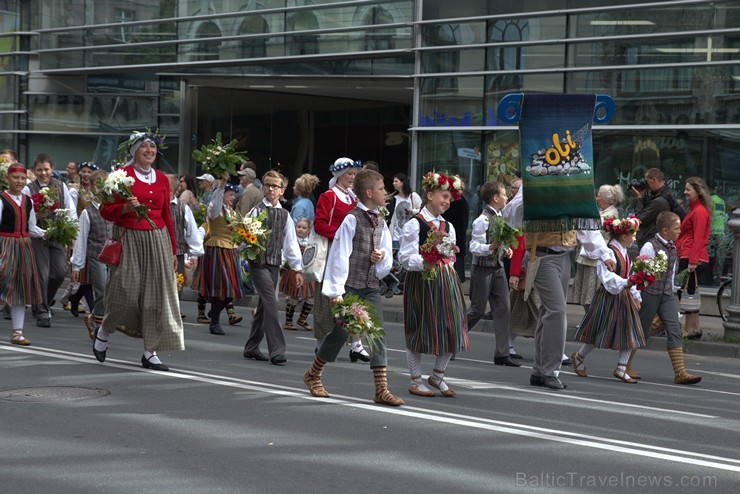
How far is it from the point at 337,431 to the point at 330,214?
3.23 metres

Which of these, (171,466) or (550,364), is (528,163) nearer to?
(550,364)

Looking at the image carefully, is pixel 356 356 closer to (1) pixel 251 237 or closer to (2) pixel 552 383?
(1) pixel 251 237

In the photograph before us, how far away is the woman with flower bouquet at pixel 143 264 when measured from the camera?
978 cm

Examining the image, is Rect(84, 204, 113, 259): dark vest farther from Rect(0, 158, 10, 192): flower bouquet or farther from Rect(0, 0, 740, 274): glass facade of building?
Rect(0, 0, 740, 274): glass facade of building

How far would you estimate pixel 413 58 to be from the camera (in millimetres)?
21766

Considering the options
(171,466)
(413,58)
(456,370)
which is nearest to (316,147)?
(413,58)

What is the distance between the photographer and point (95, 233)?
42.6 feet

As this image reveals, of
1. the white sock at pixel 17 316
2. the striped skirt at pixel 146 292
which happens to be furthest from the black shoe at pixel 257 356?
the white sock at pixel 17 316

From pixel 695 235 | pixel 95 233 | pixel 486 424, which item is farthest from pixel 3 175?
pixel 695 235

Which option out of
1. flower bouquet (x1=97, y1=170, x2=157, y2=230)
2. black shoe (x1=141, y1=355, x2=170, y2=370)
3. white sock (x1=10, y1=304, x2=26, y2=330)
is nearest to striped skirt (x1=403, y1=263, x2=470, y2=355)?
black shoe (x1=141, y1=355, x2=170, y2=370)

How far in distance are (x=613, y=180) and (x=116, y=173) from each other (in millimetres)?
10845

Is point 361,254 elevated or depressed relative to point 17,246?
elevated

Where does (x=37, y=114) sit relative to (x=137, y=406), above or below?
above

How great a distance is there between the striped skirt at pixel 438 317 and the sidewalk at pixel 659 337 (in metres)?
5.54
